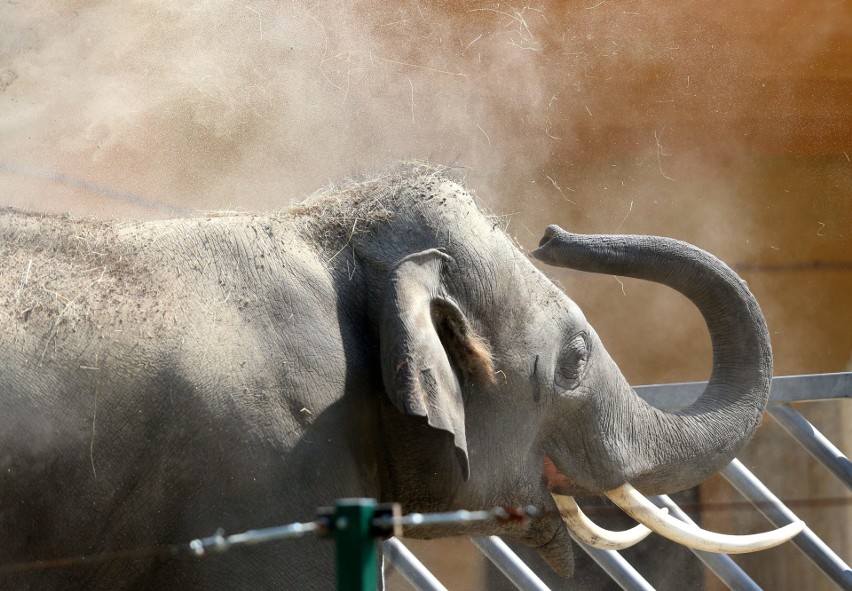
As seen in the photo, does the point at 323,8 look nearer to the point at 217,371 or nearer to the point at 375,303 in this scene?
the point at 375,303

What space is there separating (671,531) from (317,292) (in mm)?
1227

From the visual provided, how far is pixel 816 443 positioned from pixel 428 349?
7.56 ft

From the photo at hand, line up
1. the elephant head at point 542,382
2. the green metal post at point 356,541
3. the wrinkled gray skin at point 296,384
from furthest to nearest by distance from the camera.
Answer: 1. the elephant head at point 542,382
2. the wrinkled gray skin at point 296,384
3. the green metal post at point 356,541

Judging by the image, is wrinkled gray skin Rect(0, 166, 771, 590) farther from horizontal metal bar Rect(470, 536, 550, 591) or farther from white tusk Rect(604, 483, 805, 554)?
horizontal metal bar Rect(470, 536, 550, 591)

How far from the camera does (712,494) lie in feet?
21.4

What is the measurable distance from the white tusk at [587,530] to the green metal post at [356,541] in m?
1.89

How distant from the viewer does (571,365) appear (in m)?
3.14

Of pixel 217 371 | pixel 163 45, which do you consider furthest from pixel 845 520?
pixel 217 371

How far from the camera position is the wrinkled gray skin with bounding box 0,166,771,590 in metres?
2.44

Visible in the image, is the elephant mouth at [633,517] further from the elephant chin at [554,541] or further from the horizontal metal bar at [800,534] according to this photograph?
the horizontal metal bar at [800,534]

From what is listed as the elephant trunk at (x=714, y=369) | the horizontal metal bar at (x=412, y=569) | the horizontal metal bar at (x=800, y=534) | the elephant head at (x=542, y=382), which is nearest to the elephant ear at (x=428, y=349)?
the elephant head at (x=542, y=382)

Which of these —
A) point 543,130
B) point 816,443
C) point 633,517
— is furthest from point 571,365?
point 543,130

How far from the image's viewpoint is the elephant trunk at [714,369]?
3.30m

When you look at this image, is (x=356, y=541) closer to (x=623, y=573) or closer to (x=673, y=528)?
(x=673, y=528)
